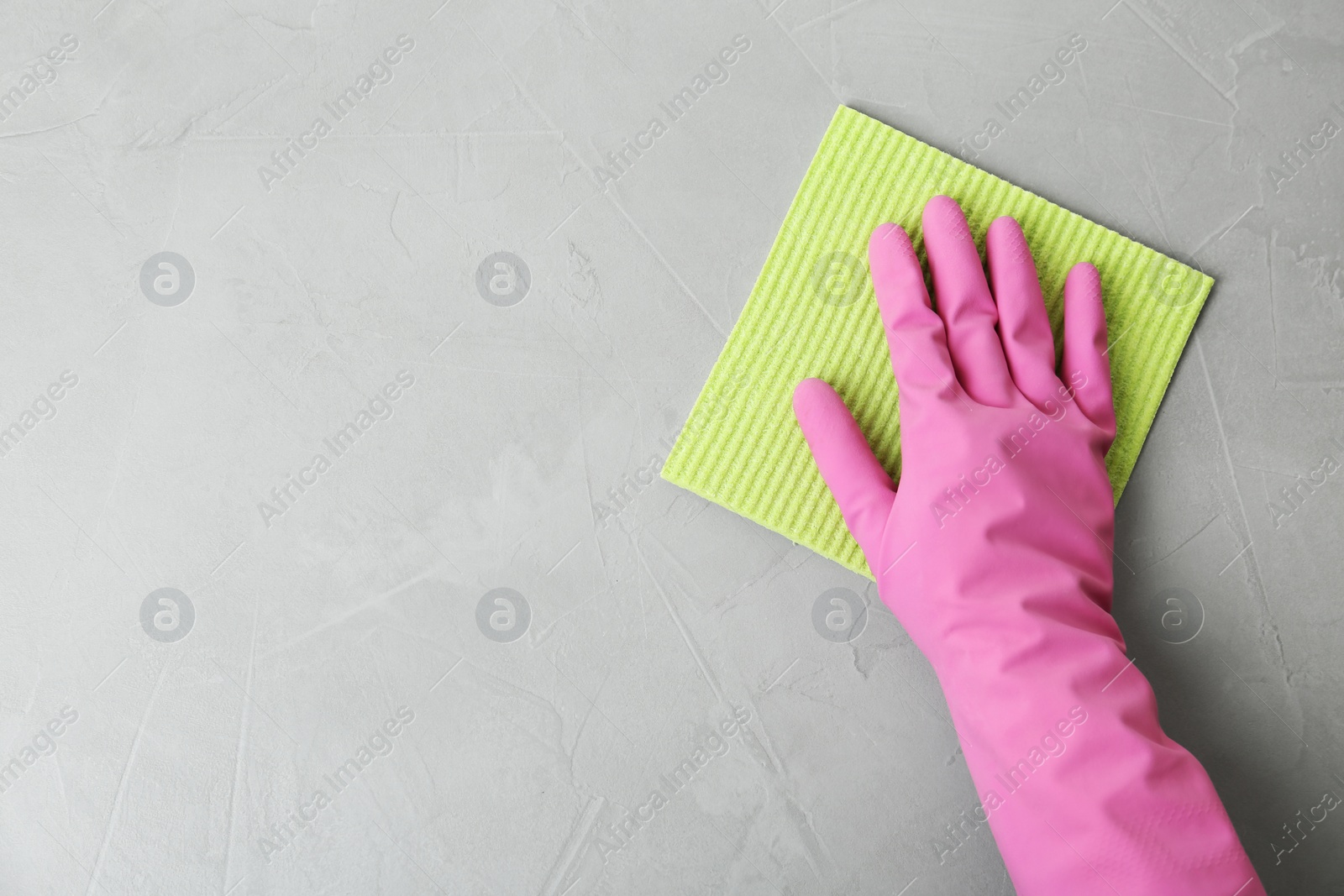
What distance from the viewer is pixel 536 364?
98 cm

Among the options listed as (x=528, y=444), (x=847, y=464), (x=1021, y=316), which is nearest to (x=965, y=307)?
(x=1021, y=316)

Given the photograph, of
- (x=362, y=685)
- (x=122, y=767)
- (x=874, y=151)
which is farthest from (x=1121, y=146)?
(x=122, y=767)

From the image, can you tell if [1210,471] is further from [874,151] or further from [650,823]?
[650,823]

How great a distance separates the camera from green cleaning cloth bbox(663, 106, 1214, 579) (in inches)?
37.4

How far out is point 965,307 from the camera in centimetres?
91

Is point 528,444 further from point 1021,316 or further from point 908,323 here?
point 1021,316

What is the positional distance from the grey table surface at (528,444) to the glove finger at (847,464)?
0.10 m

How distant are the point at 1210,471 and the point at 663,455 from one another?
2.14 ft

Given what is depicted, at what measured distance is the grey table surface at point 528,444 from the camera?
95cm

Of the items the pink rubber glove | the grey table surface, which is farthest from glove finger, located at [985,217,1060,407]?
the grey table surface

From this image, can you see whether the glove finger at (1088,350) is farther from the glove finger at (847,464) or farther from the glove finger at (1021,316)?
the glove finger at (847,464)

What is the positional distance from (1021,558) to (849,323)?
12.9 inches

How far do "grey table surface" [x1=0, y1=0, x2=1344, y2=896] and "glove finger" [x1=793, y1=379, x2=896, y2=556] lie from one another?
0.33 feet

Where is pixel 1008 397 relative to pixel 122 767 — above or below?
below
